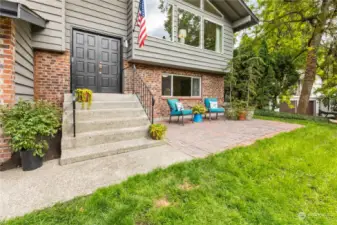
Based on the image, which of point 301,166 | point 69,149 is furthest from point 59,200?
point 301,166

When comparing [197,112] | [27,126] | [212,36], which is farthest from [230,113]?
[27,126]

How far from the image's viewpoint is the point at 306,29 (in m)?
10.1

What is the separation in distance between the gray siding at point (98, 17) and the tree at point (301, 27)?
30.2ft

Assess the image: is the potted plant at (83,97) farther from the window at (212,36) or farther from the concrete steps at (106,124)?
the window at (212,36)

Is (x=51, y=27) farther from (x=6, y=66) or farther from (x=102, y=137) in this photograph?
(x=102, y=137)

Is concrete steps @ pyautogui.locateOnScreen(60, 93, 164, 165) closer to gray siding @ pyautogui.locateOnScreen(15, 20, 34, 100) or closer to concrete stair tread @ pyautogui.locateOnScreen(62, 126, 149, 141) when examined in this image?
concrete stair tread @ pyautogui.locateOnScreen(62, 126, 149, 141)

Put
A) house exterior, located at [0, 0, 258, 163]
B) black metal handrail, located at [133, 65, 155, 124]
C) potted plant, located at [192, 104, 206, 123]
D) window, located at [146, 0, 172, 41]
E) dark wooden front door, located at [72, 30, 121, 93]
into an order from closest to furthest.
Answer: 1. house exterior, located at [0, 0, 258, 163]
2. dark wooden front door, located at [72, 30, 121, 93]
3. black metal handrail, located at [133, 65, 155, 124]
4. window, located at [146, 0, 172, 41]
5. potted plant, located at [192, 104, 206, 123]

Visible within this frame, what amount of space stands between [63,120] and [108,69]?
2.77m

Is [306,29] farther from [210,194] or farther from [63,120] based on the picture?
[63,120]

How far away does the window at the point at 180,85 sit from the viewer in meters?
7.06

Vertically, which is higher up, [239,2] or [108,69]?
[239,2]

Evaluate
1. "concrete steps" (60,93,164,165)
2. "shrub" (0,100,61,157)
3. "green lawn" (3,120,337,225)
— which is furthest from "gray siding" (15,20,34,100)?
"green lawn" (3,120,337,225)

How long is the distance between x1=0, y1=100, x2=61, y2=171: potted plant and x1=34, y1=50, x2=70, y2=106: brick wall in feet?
7.15

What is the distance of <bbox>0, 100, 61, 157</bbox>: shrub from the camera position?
251cm
